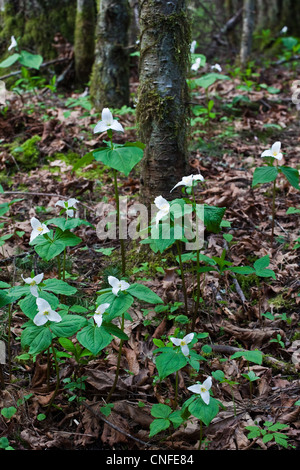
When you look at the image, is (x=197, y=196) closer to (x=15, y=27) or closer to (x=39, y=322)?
(x=39, y=322)

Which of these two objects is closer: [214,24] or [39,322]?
[39,322]

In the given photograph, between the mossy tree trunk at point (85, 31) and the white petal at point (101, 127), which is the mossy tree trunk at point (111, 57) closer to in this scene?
the mossy tree trunk at point (85, 31)

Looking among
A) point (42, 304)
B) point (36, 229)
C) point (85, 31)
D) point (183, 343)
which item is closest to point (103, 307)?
point (42, 304)

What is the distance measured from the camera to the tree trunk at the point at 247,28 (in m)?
6.06

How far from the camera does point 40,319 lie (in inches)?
71.5

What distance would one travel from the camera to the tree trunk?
239 inches

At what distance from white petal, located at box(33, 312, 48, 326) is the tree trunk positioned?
5943 millimetres

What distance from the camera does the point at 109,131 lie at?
7.41ft

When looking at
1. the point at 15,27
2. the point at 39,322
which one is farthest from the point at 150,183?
the point at 15,27

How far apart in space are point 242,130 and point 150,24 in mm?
2565

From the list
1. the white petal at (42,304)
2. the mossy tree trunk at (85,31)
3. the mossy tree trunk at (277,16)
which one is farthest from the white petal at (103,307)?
the mossy tree trunk at (277,16)

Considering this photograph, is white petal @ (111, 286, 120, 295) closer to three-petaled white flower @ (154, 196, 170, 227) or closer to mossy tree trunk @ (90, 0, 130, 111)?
three-petaled white flower @ (154, 196, 170, 227)

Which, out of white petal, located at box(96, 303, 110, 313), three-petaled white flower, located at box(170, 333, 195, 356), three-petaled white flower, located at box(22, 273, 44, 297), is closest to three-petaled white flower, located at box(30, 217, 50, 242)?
three-petaled white flower, located at box(22, 273, 44, 297)

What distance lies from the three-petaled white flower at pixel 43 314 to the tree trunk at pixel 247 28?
19.4 feet
